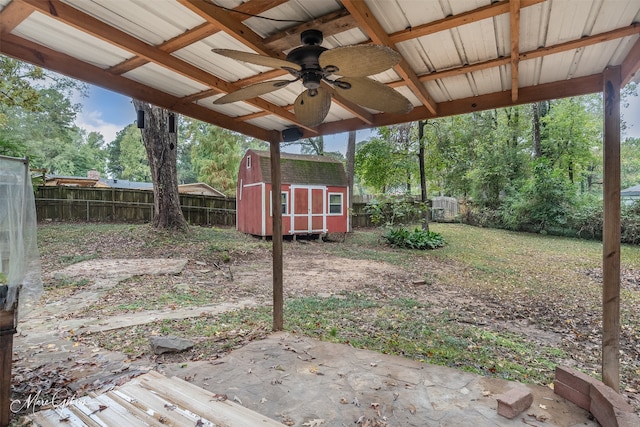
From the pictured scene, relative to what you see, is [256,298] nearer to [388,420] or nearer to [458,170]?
[388,420]

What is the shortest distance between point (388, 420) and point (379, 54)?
85.5 inches

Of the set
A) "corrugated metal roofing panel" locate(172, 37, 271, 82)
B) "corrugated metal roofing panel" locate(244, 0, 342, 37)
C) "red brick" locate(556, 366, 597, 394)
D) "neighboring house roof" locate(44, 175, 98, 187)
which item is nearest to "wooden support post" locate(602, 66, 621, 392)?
"red brick" locate(556, 366, 597, 394)

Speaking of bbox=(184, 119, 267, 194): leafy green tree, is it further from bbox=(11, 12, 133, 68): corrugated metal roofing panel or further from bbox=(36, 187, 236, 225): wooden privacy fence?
bbox=(11, 12, 133, 68): corrugated metal roofing panel

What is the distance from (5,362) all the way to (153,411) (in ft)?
3.23

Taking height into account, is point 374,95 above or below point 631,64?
below

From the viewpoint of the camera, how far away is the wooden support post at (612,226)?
2.37 meters

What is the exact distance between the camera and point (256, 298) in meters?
5.36

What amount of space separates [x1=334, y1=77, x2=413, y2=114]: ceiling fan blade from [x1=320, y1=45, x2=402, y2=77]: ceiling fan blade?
15 centimetres

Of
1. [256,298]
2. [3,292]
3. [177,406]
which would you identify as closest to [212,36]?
[3,292]

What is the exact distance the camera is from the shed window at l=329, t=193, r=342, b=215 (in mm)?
12859

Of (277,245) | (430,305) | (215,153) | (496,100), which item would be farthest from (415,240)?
(215,153)

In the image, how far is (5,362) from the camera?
2023 millimetres

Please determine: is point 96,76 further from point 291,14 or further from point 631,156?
point 631,156

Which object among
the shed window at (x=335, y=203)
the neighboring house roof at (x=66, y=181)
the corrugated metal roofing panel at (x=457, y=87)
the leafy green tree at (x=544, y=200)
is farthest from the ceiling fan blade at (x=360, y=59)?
the neighboring house roof at (x=66, y=181)
